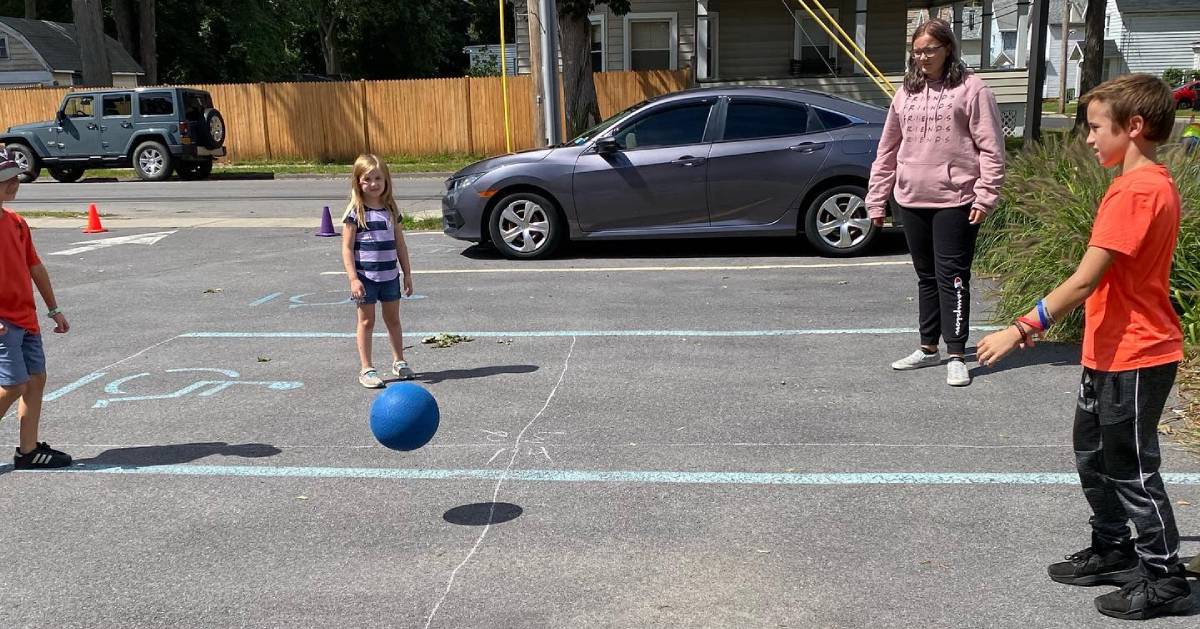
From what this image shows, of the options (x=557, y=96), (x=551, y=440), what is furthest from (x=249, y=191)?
(x=551, y=440)

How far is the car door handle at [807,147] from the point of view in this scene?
10312 millimetres

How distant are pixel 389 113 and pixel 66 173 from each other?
321 inches

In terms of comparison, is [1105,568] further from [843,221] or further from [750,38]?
[750,38]

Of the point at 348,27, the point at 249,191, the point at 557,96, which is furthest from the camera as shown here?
the point at 348,27

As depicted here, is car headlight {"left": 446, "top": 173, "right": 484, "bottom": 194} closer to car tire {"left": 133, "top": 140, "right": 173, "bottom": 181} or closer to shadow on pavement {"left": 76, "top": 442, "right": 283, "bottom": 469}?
shadow on pavement {"left": 76, "top": 442, "right": 283, "bottom": 469}

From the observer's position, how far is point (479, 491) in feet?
15.3

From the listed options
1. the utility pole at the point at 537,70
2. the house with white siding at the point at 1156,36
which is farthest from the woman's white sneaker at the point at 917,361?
the house with white siding at the point at 1156,36

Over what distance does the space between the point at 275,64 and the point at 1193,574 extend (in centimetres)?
4677

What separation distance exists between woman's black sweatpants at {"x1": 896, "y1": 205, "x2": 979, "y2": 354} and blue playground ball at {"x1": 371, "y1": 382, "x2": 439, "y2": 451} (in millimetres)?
3228

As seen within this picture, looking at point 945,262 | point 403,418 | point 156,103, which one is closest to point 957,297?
point 945,262

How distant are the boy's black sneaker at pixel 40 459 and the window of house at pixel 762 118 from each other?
23.0 ft

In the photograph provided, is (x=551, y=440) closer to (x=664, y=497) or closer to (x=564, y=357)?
(x=664, y=497)

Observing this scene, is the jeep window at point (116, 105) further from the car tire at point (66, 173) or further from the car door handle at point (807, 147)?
the car door handle at point (807, 147)

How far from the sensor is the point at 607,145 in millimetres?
10617
